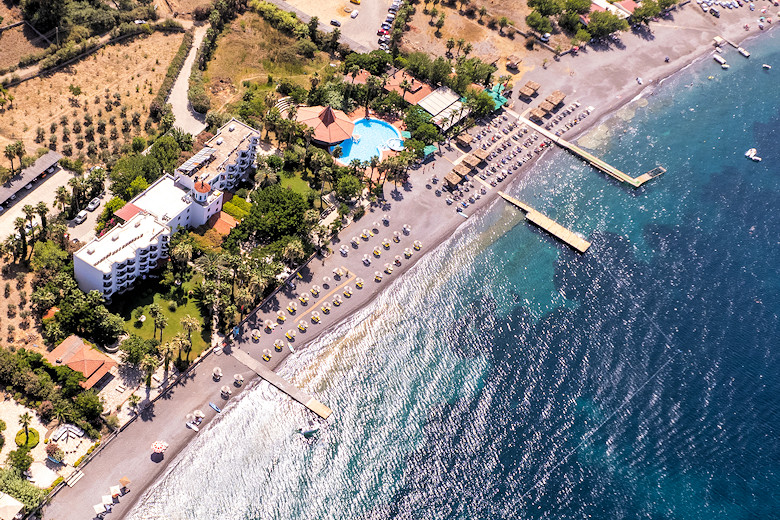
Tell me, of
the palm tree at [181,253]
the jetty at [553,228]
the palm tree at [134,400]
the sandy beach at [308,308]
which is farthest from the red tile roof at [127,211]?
the jetty at [553,228]

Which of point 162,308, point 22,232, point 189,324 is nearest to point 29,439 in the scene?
point 189,324

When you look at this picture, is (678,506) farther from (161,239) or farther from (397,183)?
(161,239)

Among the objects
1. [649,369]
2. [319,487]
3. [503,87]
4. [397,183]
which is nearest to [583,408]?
[649,369]

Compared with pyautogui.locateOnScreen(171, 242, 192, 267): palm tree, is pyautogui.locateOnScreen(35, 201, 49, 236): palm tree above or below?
above

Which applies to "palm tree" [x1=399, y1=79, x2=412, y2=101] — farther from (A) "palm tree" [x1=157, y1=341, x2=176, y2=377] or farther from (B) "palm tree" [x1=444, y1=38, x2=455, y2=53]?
(A) "palm tree" [x1=157, y1=341, x2=176, y2=377]

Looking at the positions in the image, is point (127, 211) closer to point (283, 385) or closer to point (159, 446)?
point (283, 385)

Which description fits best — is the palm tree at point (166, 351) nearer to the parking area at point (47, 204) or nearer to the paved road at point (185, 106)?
the parking area at point (47, 204)

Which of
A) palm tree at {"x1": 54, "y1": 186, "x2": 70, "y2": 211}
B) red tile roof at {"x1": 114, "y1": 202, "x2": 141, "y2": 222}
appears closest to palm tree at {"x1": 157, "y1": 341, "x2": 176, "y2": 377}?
red tile roof at {"x1": 114, "y1": 202, "x2": 141, "y2": 222}
